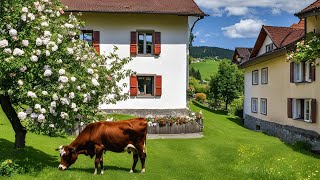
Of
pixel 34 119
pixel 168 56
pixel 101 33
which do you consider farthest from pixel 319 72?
pixel 34 119

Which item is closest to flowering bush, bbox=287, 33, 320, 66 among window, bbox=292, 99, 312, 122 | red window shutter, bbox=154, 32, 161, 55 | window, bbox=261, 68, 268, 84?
window, bbox=292, 99, 312, 122

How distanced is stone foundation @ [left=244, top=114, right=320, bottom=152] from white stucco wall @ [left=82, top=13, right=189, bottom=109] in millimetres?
8314

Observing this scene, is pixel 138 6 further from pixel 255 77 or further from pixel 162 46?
pixel 255 77

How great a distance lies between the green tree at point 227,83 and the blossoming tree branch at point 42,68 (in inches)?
1715

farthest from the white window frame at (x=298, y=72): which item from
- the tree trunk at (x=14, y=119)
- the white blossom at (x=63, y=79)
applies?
the white blossom at (x=63, y=79)

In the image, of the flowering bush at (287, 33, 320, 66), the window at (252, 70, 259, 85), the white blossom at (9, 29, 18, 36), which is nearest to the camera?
the white blossom at (9, 29, 18, 36)

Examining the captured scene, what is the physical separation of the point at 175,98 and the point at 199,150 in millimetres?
12920

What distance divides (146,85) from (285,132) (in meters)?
11.5

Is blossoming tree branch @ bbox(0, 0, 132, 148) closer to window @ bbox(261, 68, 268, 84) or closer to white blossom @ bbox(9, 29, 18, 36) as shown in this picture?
white blossom @ bbox(9, 29, 18, 36)

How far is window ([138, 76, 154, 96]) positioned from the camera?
34219 millimetres

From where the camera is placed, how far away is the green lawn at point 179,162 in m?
14.7

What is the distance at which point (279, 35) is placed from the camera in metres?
37.6

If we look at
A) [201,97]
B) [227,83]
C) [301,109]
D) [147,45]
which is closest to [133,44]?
[147,45]

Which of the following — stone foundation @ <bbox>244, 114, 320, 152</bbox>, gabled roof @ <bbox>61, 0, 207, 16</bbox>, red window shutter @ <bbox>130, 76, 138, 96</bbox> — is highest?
gabled roof @ <bbox>61, 0, 207, 16</bbox>
